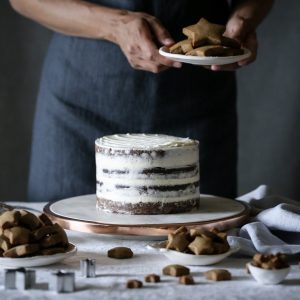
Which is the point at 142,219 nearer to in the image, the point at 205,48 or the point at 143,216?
the point at 143,216

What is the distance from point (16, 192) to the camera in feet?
8.85

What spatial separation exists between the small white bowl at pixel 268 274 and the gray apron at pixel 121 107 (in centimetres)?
86

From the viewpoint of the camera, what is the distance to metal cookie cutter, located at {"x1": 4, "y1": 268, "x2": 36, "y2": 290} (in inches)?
40.7

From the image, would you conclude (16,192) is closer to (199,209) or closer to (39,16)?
(39,16)

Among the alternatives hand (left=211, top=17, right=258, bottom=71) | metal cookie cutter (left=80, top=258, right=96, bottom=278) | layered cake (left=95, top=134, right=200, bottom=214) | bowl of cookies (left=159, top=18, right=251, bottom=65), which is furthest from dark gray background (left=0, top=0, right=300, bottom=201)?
metal cookie cutter (left=80, top=258, right=96, bottom=278)

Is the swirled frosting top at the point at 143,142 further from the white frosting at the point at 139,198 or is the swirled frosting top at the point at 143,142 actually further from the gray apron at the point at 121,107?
the gray apron at the point at 121,107

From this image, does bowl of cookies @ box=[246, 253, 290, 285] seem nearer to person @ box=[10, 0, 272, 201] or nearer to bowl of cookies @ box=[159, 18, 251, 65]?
bowl of cookies @ box=[159, 18, 251, 65]

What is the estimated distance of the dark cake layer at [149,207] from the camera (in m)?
1.34

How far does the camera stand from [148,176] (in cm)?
133

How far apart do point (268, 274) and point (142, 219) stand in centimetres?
30

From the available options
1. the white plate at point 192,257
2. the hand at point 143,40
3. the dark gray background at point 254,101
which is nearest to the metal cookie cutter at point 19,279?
the white plate at point 192,257

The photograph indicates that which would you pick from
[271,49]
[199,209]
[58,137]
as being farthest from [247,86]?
[199,209]

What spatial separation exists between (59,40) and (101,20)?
0.24 m

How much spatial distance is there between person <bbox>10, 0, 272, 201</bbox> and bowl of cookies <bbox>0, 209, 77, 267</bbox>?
72 centimetres
